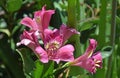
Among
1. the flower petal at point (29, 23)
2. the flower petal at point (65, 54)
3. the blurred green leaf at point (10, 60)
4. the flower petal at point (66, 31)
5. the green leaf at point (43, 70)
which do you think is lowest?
the blurred green leaf at point (10, 60)

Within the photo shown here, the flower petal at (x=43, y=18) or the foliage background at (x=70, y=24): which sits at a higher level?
the flower petal at (x=43, y=18)

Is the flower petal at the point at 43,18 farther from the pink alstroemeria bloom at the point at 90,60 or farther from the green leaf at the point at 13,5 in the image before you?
the green leaf at the point at 13,5

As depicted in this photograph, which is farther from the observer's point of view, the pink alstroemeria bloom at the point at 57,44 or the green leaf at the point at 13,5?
the green leaf at the point at 13,5

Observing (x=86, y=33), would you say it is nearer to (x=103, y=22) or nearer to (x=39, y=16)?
(x=103, y=22)

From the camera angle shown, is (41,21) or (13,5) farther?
(13,5)

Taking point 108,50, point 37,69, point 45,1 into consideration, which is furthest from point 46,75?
point 45,1

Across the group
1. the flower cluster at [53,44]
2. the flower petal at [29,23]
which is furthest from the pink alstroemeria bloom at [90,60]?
the flower petal at [29,23]

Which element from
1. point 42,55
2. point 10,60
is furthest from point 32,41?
point 10,60

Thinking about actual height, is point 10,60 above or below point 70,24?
below

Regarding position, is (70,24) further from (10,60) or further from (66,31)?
(10,60)
